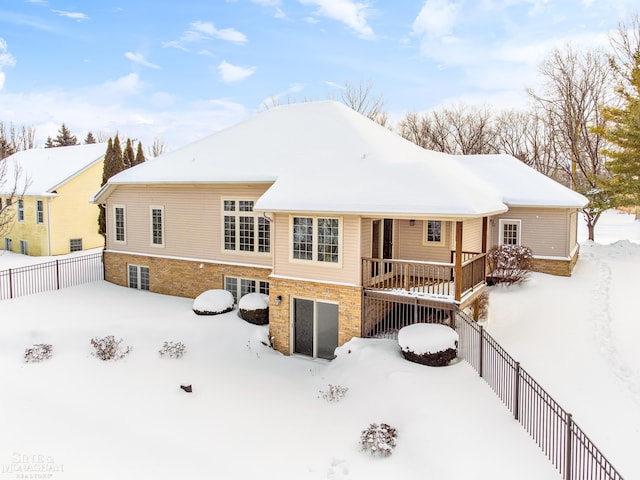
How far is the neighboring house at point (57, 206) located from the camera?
89.3 feet

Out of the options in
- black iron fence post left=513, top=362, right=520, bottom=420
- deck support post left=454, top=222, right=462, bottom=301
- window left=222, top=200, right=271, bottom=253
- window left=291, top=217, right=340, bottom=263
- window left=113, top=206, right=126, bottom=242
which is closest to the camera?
black iron fence post left=513, top=362, right=520, bottom=420

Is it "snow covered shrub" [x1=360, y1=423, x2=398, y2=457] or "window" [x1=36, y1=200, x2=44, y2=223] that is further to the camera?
"window" [x1=36, y1=200, x2=44, y2=223]

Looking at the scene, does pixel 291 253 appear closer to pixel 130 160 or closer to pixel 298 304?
pixel 298 304

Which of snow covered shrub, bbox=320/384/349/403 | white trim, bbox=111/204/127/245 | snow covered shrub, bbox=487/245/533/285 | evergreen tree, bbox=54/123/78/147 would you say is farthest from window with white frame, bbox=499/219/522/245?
evergreen tree, bbox=54/123/78/147

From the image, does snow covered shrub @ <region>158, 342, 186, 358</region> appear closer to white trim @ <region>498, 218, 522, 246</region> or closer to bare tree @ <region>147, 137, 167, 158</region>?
white trim @ <region>498, 218, 522, 246</region>

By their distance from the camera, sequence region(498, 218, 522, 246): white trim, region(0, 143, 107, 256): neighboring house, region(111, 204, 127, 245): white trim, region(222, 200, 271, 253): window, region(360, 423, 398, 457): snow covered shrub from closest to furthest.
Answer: region(360, 423, 398, 457): snow covered shrub
region(222, 200, 271, 253): window
region(111, 204, 127, 245): white trim
region(498, 218, 522, 246): white trim
region(0, 143, 107, 256): neighboring house

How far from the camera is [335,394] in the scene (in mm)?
10516

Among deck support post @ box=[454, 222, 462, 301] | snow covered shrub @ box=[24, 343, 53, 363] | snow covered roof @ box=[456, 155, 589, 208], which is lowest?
snow covered shrub @ box=[24, 343, 53, 363]

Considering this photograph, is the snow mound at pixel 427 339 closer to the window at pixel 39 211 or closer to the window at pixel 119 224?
the window at pixel 119 224

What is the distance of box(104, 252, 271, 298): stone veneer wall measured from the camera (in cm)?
1639

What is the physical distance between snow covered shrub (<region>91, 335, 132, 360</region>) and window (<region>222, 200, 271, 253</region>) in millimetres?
5366

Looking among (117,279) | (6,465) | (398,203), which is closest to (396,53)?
(398,203)

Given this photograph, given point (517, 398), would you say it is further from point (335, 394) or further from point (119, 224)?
point (119, 224)

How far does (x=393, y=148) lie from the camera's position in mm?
16047
